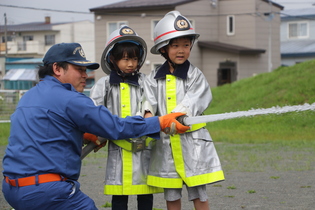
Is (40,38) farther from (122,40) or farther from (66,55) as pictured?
(66,55)

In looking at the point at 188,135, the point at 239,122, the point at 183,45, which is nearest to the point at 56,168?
the point at 188,135

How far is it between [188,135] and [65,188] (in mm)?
1235

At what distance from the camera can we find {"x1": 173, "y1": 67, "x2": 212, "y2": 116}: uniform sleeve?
402 cm

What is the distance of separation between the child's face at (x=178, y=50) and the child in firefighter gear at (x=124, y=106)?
33 cm

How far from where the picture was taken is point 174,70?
424cm

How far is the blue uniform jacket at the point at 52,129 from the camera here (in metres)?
3.15

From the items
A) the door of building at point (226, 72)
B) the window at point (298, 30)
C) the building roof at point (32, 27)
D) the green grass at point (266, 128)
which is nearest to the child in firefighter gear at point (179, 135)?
the green grass at point (266, 128)

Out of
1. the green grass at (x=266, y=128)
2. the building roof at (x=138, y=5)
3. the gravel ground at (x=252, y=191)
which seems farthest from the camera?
the building roof at (x=138, y=5)

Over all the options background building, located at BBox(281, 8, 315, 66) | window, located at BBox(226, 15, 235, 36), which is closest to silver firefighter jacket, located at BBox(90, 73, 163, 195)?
window, located at BBox(226, 15, 235, 36)

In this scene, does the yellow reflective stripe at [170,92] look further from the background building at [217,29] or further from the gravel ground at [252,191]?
the background building at [217,29]

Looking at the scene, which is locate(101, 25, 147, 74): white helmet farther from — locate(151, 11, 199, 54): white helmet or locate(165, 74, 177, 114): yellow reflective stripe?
locate(165, 74, 177, 114): yellow reflective stripe

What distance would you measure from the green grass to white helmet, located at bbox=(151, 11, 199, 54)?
1.57 metres

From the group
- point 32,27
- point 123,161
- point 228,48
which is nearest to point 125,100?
point 123,161

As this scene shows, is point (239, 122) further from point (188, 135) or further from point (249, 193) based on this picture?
point (188, 135)
